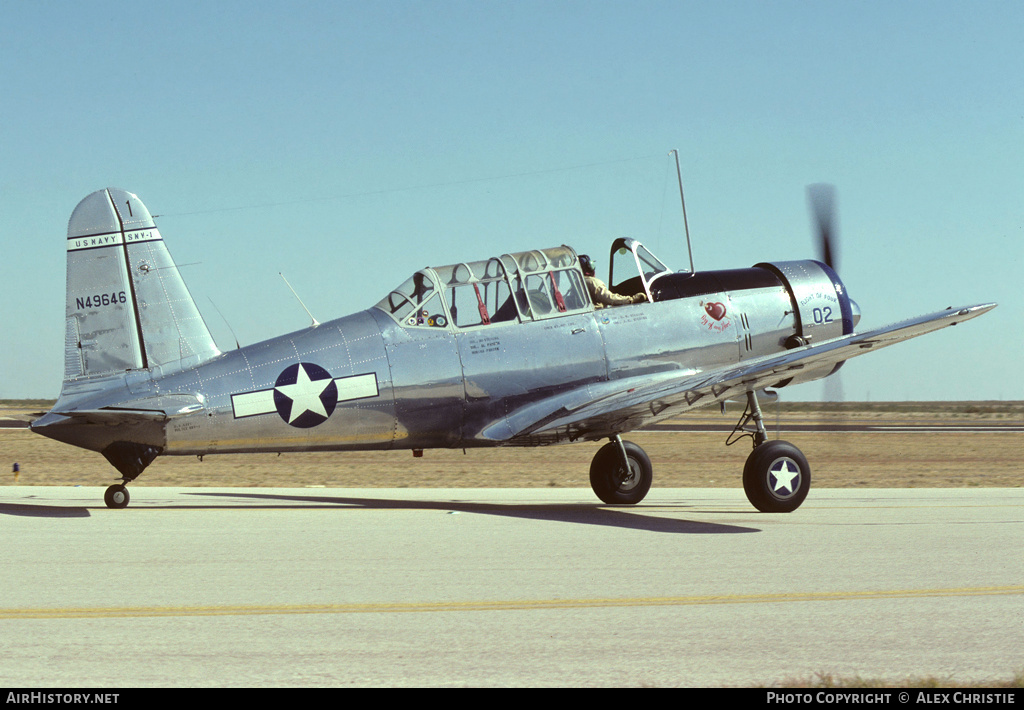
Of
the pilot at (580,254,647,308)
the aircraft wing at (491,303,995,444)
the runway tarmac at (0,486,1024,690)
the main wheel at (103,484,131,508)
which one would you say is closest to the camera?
the runway tarmac at (0,486,1024,690)

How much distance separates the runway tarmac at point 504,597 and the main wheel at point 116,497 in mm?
152

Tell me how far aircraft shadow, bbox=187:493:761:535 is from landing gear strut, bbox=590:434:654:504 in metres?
0.27

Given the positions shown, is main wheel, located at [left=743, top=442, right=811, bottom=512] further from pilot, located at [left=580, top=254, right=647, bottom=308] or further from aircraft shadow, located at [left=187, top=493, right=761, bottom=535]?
pilot, located at [left=580, top=254, right=647, bottom=308]

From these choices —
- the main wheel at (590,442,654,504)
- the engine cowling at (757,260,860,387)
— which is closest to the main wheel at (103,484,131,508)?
the main wheel at (590,442,654,504)

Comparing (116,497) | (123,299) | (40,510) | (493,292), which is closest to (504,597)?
(493,292)

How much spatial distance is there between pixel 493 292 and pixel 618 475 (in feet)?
10.2

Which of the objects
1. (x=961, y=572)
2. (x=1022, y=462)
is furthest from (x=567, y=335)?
(x=1022, y=462)

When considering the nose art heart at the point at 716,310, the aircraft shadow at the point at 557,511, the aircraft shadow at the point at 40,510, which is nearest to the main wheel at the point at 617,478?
the aircraft shadow at the point at 557,511

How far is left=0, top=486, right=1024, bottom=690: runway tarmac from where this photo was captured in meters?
4.95

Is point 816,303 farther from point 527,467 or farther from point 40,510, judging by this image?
point 527,467

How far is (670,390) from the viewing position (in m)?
11.6

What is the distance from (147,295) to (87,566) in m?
4.62
